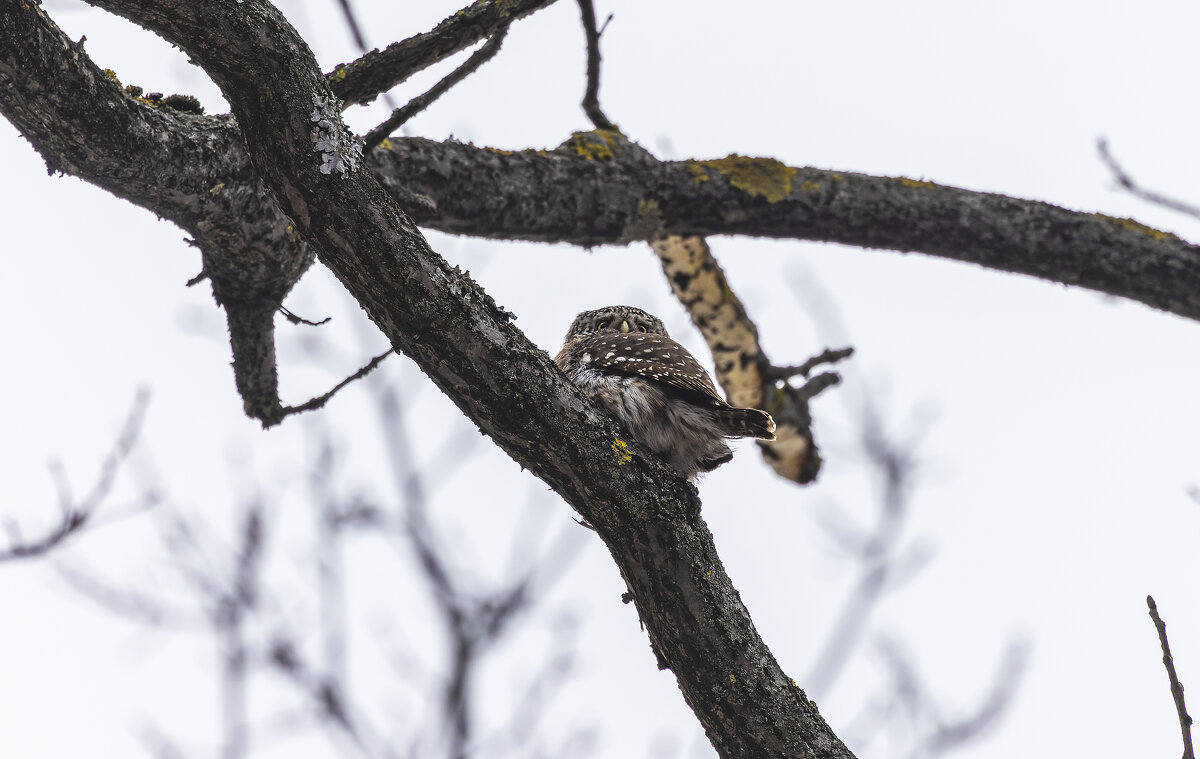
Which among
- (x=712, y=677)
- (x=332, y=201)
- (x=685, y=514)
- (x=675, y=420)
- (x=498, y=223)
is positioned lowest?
(x=712, y=677)

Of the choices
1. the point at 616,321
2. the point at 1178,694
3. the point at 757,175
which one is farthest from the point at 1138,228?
the point at 1178,694

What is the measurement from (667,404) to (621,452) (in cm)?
82

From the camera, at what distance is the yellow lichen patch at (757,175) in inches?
194

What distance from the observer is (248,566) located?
588 cm

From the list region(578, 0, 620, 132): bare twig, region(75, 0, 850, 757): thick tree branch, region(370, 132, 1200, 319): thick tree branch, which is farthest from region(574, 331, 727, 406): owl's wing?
region(578, 0, 620, 132): bare twig

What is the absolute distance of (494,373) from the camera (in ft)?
8.77

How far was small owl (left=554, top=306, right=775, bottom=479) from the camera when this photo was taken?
354 cm

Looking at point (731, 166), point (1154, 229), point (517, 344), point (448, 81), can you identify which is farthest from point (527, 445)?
point (1154, 229)

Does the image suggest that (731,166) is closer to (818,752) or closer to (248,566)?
(818,752)

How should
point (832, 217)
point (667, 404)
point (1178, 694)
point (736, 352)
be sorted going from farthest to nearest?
point (736, 352) → point (832, 217) → point (667, 404) → point (1178, 694)

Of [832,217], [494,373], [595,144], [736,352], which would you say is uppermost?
[595,144]

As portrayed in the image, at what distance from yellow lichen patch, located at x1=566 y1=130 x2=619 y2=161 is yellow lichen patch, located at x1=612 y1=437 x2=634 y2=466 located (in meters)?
2.33

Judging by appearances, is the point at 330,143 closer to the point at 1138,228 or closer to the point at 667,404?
the point at 667,404

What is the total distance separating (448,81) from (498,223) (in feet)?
5.00
